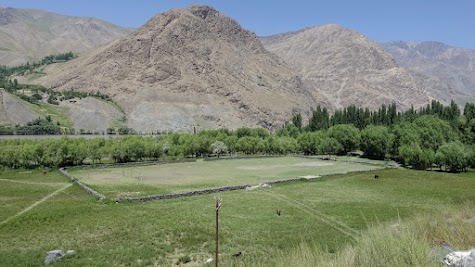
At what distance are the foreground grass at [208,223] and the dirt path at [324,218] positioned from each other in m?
0.09

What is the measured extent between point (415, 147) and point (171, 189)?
63145mm

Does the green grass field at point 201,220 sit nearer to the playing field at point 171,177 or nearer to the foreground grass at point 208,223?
the foreground grass at point 208,223

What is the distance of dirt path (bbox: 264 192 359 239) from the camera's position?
31.4m

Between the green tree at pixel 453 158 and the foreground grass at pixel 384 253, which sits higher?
the foreground grass at pixel 384 253

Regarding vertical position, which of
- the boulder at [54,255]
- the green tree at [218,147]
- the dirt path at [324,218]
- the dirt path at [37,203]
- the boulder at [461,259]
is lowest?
the dirt path at [324,218]

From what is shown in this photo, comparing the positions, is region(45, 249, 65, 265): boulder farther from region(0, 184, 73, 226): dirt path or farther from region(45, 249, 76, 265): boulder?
region(0, 184, 73, 226): dirt path

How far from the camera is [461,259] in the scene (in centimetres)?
891

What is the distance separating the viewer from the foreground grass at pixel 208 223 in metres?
25.8

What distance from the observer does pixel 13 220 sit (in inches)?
1428

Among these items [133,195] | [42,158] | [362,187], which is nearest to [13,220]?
[133,195]

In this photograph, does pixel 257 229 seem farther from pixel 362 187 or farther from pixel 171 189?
pixel 362 187

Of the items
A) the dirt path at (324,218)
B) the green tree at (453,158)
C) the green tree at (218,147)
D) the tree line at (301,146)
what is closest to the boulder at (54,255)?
the dirt path at (324,218)

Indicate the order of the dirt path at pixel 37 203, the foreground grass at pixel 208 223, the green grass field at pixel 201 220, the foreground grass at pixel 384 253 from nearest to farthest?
the foreground grass at pixel 384 253
the foreground grass at pixel 208 223
the green grass field at pixel 201 220
the dirt path at pixel 37 203

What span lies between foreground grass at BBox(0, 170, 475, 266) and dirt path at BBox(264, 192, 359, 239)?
9cm
